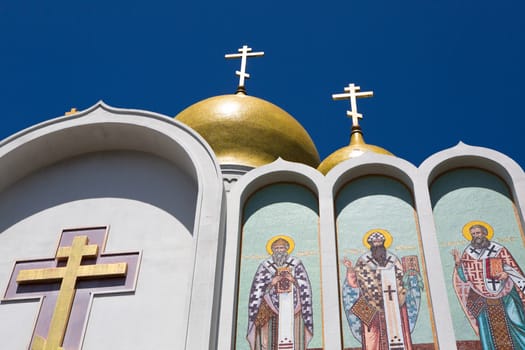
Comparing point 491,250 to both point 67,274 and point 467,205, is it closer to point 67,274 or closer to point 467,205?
point 467,205

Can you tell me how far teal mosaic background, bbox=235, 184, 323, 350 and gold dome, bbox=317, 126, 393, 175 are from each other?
14.4ft

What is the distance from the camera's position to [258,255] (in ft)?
22.6

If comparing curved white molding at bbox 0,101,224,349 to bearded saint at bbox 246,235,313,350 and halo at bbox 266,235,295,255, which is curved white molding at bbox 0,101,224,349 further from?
bearded saint at bbox 246,235,313,350

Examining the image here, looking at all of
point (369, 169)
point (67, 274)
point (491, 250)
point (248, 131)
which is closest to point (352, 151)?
point (248, 131)

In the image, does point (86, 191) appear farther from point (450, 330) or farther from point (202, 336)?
point (450, 330)

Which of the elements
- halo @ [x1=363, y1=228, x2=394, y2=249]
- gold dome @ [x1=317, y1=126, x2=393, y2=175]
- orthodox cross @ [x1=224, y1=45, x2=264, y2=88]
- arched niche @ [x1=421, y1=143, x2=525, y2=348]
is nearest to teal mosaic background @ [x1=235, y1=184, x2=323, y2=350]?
halo @ [x1=363, y1=228, x2=394, y2=249]

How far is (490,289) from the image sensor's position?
6148 millimetres

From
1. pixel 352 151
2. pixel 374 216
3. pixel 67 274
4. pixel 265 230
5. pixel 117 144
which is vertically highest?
pixel 352 151

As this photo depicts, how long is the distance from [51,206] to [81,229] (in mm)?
653

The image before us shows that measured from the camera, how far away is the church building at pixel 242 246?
6156 millimetres

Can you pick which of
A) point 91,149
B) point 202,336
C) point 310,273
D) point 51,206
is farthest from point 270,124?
point 202,336

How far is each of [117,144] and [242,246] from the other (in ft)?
8.35

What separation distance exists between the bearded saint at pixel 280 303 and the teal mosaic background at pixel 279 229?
0.20ft

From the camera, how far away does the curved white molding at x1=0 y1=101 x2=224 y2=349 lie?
7.30 meters
